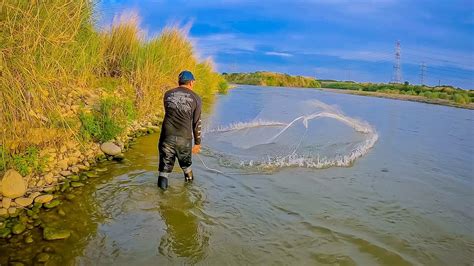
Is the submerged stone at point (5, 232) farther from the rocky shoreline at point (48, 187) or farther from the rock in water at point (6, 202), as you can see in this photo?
the rock in water at point (6, 202)

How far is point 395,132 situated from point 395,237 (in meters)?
12.4

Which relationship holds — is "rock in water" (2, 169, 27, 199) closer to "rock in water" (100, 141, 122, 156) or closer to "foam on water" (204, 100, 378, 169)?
"rock in water" (100, 141, 122, 156)

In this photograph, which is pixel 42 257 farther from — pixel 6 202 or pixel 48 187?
pixel 48 187

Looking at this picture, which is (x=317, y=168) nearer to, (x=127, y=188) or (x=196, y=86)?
(x=127, y=188)

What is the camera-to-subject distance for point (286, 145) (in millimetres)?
11430

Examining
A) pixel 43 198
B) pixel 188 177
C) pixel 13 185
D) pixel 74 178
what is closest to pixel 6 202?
pixel 13 185

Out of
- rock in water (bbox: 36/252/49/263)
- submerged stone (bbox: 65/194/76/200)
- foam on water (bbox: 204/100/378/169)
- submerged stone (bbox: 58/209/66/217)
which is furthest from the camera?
foam on water (bbox: 204/100/378/169)

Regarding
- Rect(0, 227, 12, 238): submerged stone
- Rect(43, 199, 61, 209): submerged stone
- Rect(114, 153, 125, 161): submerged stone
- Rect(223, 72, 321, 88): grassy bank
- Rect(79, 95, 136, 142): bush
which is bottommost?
Rect(0, 227, 12, 238): submerged stone

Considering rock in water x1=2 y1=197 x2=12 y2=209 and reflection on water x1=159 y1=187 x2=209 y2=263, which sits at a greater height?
rock in water x1=2 y1=197 x2=12 y2=209

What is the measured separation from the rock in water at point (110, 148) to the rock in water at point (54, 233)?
3760 mm

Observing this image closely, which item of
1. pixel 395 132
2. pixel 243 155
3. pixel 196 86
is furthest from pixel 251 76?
pixel 243 155

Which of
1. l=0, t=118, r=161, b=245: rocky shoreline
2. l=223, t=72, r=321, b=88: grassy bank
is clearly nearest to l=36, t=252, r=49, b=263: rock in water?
l=0, t=118, r=161, b=245: rocky shoreline

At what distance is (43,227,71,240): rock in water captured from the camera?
4.59 metres

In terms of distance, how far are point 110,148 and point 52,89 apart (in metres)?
2.65
